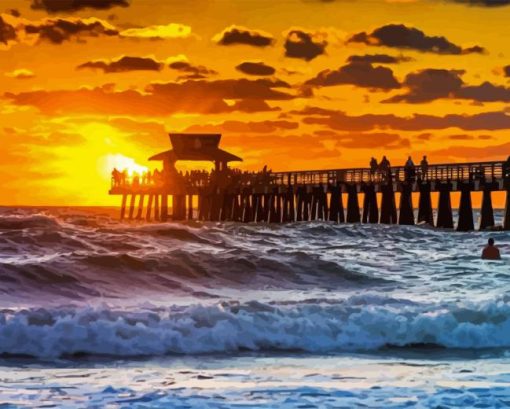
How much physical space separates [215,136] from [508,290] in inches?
1969

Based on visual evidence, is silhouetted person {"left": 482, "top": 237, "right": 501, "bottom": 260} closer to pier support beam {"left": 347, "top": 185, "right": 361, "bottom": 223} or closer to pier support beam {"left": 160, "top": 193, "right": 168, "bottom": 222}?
pier support beam {"left": 347, "top": 185, "right": 361, "bottom": 223}

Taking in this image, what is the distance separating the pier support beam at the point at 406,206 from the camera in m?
46.5

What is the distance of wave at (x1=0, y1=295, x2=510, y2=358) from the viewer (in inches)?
512

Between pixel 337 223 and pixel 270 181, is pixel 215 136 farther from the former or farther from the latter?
pixel 337 223

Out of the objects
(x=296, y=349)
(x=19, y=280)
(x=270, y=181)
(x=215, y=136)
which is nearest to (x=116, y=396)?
(x=296, y=349)

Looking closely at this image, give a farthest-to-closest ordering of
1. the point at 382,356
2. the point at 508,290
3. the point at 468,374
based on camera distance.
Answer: the point at 508,290, the point at 382,356, the point at 468,374

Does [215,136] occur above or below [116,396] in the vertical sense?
above

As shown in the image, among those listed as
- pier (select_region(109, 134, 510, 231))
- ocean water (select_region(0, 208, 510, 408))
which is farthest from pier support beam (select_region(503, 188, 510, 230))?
ocean water (select_region(0, 208, 510, 408))

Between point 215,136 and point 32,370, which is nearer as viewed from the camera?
point 32,370

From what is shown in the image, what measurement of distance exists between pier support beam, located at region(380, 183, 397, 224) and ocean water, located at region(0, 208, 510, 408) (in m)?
22.6

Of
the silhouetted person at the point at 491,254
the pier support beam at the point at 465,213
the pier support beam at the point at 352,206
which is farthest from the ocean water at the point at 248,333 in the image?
the pier support beam at the point at 352,206

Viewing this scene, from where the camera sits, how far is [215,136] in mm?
67938

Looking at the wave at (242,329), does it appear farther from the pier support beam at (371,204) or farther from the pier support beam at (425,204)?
the pier support beam at (371,204)

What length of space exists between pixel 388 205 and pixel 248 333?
34.8m
